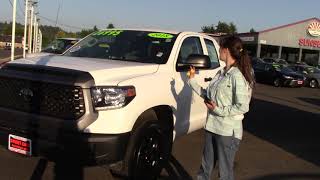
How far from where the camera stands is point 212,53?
812 centimetres

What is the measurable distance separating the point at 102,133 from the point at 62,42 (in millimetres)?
12957

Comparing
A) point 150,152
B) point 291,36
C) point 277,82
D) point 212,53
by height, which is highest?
point 291,36

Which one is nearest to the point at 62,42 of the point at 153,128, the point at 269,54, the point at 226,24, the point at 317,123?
the point at 317,123

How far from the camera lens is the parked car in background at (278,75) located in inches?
1223

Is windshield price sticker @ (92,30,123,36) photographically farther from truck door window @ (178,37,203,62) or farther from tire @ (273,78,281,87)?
tire @ (273,78,281,87)

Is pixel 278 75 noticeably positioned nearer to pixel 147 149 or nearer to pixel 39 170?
pixel 39 170

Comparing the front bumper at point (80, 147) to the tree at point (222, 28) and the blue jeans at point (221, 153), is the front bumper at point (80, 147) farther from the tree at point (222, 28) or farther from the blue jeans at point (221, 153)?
the tree at point (222, 28)

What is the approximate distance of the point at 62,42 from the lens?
17609 millimetres

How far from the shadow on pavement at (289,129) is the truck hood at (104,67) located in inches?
140

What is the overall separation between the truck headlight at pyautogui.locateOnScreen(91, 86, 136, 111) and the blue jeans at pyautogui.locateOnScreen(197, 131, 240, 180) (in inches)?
37.4

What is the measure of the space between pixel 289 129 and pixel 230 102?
708 cm

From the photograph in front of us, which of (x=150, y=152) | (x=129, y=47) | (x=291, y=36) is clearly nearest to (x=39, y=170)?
(x=150, y=152)

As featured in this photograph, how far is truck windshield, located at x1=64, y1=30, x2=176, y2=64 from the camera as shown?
6.73m

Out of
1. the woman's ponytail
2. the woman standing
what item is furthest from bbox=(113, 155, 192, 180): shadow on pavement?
the woman's ponytail
